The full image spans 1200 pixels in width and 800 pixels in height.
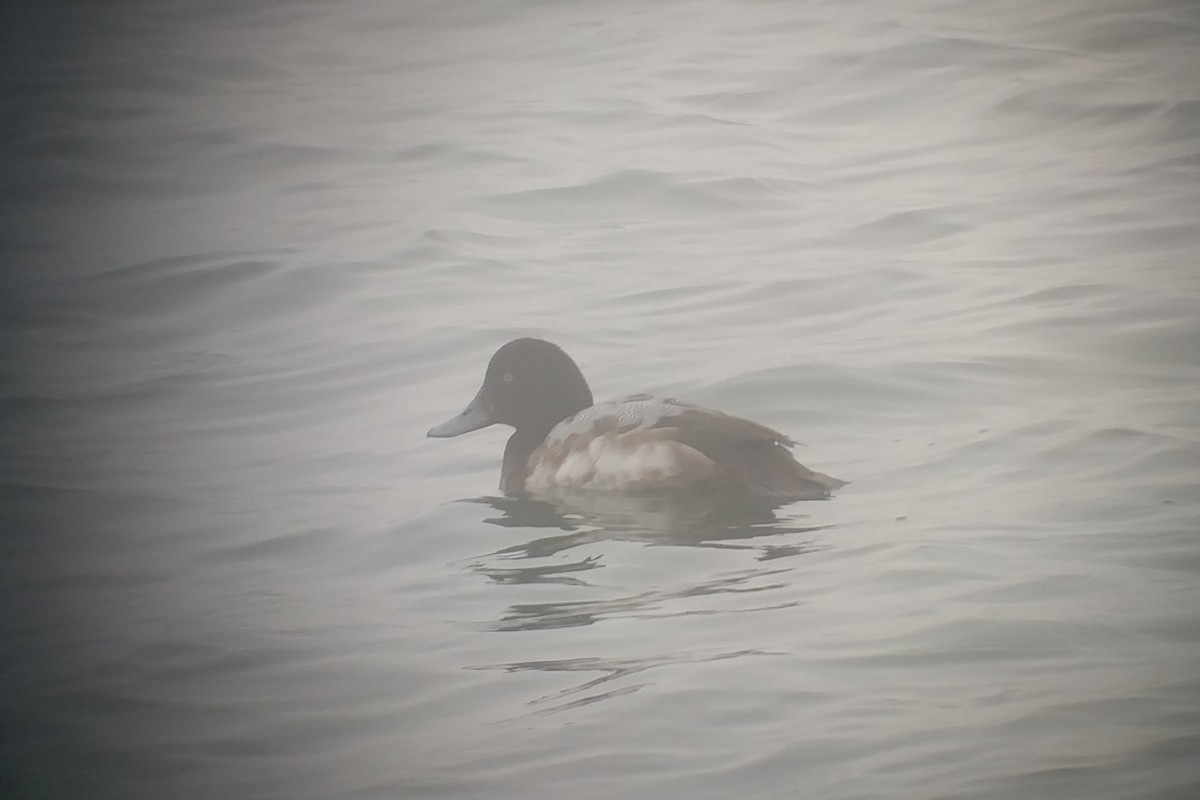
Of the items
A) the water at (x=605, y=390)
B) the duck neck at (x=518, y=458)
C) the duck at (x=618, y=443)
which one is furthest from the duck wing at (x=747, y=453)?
the duck neck at (x=518, y=458)

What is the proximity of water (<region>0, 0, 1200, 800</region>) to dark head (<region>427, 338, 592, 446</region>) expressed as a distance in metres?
0.38

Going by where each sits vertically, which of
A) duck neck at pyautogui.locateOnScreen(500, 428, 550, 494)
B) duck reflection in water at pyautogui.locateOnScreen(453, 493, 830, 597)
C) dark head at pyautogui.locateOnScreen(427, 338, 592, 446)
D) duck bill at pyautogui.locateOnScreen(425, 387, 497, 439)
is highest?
dark head at pyautogui.locateOnScreen(427, 338, 592, 446)

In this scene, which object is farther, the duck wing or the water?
the duck wing

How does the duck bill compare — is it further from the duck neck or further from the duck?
the duck neck

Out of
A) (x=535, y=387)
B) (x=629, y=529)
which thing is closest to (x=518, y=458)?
(x=535, y=387)

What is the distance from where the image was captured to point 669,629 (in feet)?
15.1

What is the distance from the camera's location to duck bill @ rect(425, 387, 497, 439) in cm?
670

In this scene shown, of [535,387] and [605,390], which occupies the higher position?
[535,387]

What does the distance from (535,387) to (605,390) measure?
0.99 m

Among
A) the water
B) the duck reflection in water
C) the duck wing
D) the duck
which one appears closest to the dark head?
the duck

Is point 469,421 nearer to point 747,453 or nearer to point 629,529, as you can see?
point 629,529

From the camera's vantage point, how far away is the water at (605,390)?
4164 millimetres

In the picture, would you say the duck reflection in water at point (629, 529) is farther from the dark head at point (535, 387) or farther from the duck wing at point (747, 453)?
the dark head at point (535, 387)

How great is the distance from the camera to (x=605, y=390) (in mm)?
7512
